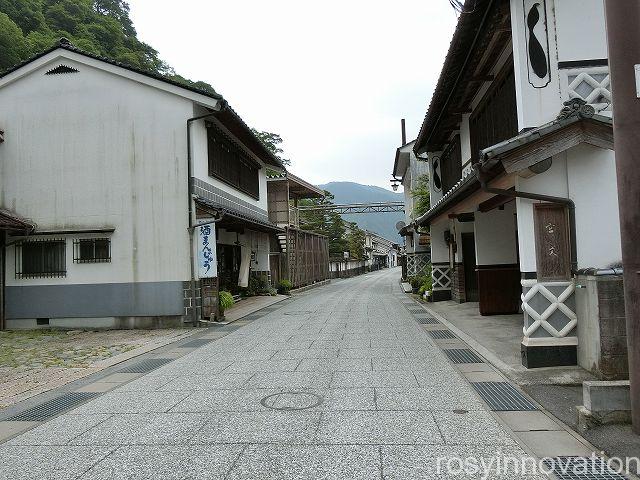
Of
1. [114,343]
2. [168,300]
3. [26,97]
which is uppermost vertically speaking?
[26,97]

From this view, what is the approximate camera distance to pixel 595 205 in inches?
273

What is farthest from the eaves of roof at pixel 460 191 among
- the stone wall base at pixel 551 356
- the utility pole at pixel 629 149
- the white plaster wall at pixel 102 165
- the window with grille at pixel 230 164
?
the window with grille at pixel 230 164

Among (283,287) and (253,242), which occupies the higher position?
(253,242)

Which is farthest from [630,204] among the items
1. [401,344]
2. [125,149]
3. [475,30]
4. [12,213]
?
[12,213]

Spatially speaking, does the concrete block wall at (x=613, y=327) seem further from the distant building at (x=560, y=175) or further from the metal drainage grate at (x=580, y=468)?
the metal drainage grate at (x=580, y=468)

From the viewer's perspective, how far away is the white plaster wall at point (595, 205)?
6.87 metres

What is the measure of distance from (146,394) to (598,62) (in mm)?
8646

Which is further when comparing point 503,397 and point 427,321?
point 427,321

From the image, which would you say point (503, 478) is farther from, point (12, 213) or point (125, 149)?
point (12, 213)

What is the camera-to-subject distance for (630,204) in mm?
4324

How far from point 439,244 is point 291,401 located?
13.9 meters

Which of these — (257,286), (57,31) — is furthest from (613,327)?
(57,31)

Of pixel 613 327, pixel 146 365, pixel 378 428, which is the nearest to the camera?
pixel 378 428

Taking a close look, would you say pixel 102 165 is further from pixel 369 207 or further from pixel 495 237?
pixel 369 207
